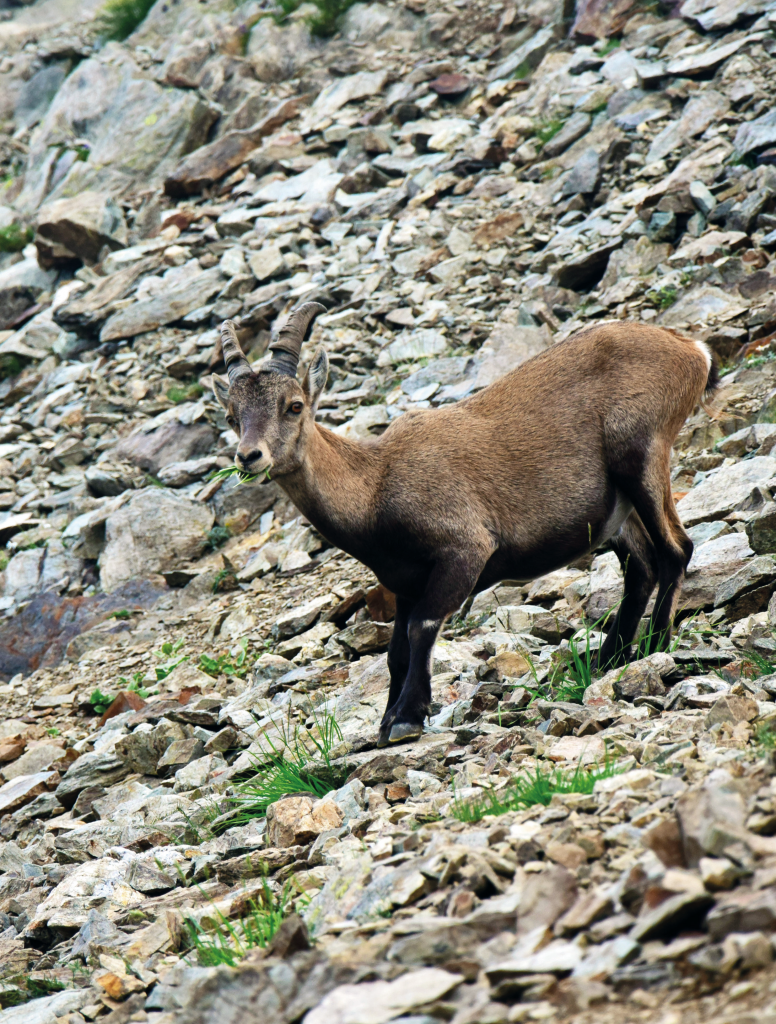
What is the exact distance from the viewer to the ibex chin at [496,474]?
588 centimetres

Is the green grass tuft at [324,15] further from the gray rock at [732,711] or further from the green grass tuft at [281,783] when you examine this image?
the gray rock at [732,711]

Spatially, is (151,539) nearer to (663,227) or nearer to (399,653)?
(399,653)

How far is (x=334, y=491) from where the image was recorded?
5965 millimetres

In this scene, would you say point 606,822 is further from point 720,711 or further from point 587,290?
point 587,290

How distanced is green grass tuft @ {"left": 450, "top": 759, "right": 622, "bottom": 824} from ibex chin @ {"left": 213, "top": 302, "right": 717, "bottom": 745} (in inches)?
68.4

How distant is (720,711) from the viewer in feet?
13.7

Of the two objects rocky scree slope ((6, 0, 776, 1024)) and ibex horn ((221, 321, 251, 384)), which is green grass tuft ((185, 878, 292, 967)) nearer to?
rocky scree slope ((6, 0, 776, 1024))

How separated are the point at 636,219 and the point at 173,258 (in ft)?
24.8

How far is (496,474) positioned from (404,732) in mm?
1607

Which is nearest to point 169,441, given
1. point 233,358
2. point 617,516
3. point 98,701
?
point 98,701

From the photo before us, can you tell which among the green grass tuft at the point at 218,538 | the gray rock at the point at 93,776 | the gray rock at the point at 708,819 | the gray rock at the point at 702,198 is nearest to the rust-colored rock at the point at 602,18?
the gray rock at the point at 702,198

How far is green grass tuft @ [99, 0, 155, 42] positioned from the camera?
22688 mm

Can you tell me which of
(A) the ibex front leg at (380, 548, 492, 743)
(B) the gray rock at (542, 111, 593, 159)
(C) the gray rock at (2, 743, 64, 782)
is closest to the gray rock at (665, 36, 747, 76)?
(B) the gray rock at (542, 111, 593, 159)

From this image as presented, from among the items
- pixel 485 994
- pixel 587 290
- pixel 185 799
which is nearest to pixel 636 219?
pixel 587 290
